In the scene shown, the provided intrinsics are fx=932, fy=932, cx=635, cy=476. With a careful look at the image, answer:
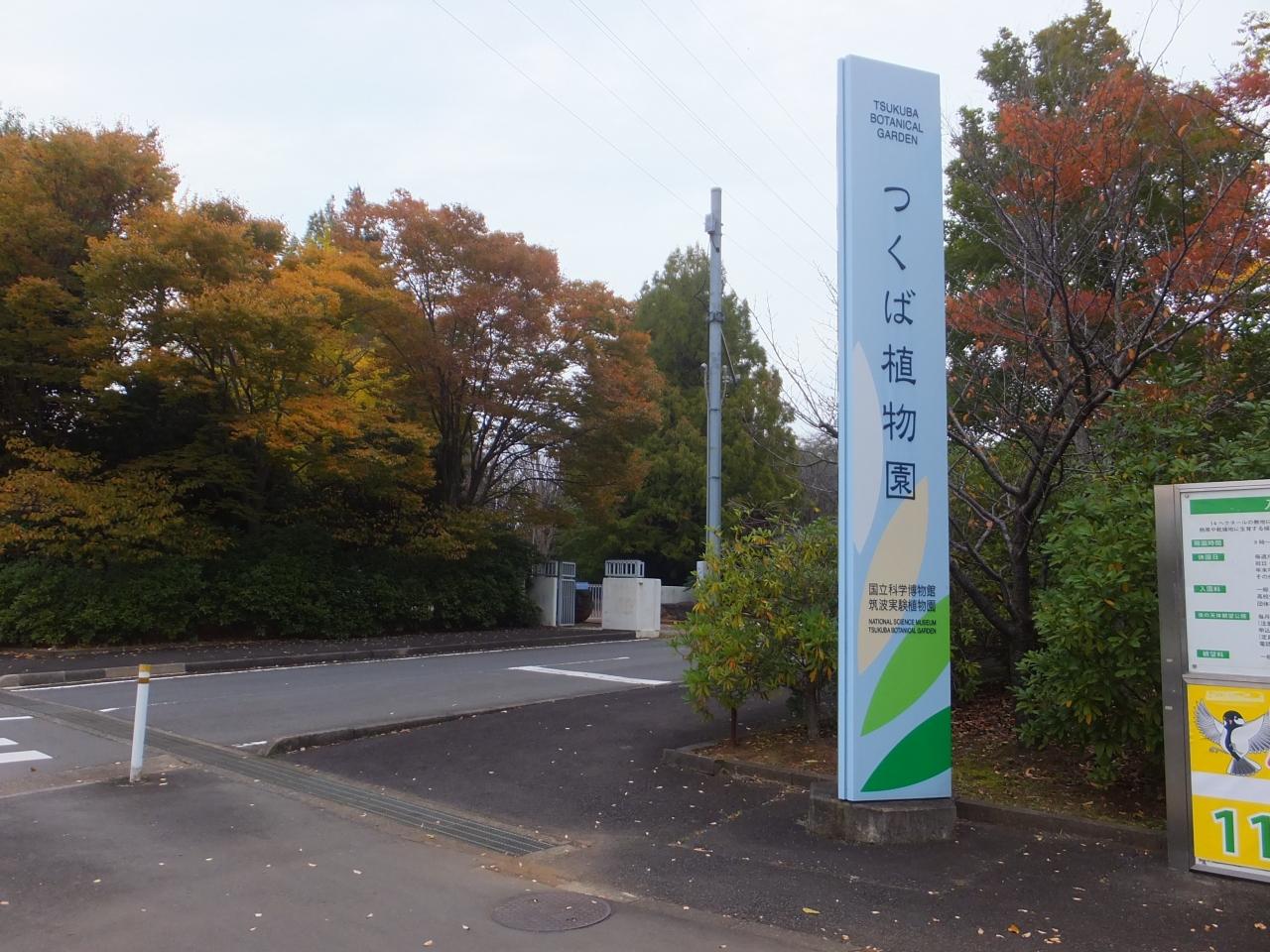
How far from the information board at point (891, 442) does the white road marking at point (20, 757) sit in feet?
24.3

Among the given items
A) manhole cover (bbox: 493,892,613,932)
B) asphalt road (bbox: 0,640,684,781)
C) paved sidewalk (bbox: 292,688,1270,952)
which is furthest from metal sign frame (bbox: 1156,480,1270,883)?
asphalt road (bbox: 0,640,684,781)

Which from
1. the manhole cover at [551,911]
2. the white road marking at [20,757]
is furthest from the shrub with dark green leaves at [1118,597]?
the white road marking at [20,757]

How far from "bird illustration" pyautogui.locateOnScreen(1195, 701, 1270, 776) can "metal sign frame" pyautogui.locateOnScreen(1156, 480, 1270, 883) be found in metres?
0.12

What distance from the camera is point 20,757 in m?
8.72

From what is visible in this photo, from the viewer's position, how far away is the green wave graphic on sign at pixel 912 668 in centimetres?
616

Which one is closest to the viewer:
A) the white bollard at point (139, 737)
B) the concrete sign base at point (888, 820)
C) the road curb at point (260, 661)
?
the concrete sign base at point (888, 820)

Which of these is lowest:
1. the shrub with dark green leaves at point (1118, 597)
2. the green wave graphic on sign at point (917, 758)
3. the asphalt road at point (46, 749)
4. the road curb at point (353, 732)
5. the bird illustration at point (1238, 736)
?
the asphalt road at point (46, 749)

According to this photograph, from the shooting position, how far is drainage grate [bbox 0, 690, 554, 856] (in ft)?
21.3

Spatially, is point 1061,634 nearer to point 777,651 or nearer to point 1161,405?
point 1161,405

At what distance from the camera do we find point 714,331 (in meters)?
14.9

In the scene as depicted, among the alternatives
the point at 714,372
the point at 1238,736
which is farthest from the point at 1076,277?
the point at 714,372

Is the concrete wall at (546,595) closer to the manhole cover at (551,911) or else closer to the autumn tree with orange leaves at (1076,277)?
the autumn tree with orange leaves at (1076,277)

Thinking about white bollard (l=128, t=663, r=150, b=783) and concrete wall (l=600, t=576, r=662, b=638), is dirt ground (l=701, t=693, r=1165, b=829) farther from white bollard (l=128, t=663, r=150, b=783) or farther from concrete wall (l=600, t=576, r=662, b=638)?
concrete wall (l=600, t=576, r=662, b=638)

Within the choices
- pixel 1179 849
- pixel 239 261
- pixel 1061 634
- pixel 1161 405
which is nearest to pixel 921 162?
pixel 1161 405
